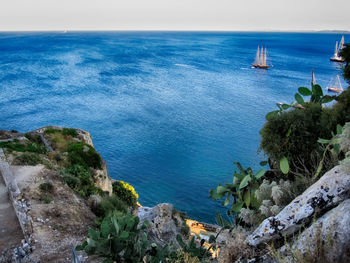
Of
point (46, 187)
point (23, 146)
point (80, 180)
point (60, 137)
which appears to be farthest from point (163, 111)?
point (46, 187)

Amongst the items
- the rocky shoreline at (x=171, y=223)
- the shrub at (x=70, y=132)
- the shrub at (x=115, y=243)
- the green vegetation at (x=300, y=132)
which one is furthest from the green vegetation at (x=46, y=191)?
the shrub at (x=70, y=132)

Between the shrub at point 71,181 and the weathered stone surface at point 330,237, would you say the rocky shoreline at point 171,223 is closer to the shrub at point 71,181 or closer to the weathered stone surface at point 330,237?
the weathered stone surface at point 330,237

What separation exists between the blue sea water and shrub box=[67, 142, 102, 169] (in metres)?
10.7

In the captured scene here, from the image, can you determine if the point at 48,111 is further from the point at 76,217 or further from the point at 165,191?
the point at 76,217

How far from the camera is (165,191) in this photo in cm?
3091

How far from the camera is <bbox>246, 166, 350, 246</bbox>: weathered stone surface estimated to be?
4848 millimetres

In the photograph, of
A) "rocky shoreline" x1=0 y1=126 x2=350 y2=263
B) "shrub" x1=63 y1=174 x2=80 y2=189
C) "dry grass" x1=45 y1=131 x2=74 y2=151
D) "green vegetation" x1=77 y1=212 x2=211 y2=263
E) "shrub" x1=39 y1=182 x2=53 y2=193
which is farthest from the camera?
"dry grass" x1=45 y1=131 x2=74 y2=151

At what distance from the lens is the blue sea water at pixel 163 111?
3359cm

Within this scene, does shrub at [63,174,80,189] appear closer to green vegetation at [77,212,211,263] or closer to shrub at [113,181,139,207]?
shrub at [113,181,139,207]

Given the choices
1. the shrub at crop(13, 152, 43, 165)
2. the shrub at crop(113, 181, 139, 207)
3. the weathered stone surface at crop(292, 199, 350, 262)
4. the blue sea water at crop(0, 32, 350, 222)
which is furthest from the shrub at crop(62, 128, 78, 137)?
the weathered stone surface at crop(292, 199, 350, 262)

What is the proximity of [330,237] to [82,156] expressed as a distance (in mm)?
16540

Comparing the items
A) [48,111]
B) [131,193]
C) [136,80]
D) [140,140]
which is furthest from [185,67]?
[131,193]

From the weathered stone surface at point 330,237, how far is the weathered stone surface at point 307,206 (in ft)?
0.78

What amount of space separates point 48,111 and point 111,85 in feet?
66.5
